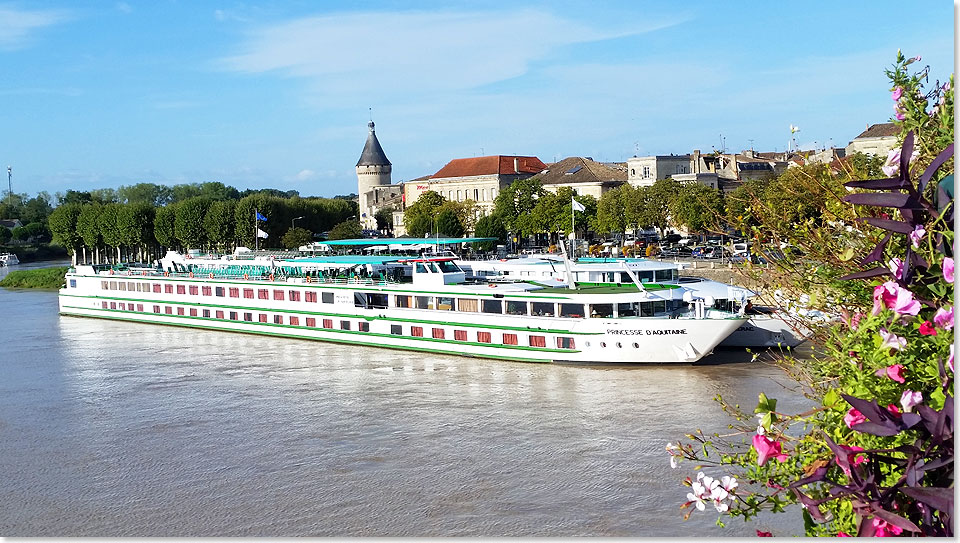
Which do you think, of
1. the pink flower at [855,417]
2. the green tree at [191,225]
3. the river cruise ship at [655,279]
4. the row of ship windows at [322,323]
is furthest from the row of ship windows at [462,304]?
the green tree at [191,225]

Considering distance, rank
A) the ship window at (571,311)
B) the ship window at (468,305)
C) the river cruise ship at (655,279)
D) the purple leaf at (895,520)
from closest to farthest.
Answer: the purple leaf at (895,520) < the ship window at (571,311) < the river cruise ship at (655,279) < the ship window at (468,305)

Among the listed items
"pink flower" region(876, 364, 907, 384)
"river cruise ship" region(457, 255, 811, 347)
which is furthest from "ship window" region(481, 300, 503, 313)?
"pink flower" region(876, 364, 907, 384)

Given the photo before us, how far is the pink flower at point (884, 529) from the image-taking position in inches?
117

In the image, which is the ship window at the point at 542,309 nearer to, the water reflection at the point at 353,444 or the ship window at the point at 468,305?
the water reflection at the point at 353,444

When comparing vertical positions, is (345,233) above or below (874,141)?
below

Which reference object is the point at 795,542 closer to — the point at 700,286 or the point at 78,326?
the point at 700,286

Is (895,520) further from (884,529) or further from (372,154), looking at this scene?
(372,154)

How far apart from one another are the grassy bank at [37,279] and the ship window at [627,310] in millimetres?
36873

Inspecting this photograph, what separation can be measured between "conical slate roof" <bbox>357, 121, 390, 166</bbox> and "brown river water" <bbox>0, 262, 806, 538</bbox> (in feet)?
195

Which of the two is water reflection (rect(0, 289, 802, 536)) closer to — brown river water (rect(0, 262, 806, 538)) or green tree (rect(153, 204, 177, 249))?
brown river water (rect(0, 262, 806, 538))

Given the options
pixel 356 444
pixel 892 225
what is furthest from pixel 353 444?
pixel 892 225

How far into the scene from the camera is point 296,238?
5509cm

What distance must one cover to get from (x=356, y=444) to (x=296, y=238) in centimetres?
4179

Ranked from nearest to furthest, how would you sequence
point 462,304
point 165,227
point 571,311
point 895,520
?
point 895,520
point 571,311
point 462,304
point 165,227
